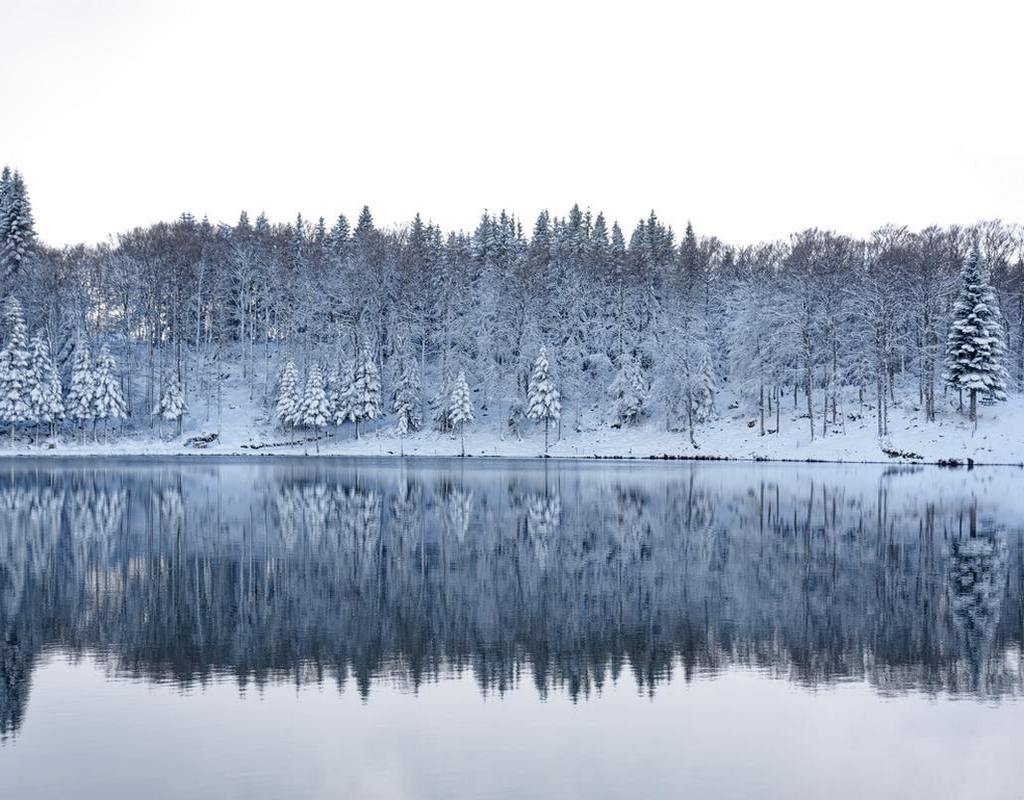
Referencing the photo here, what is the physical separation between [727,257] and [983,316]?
40.5 metres

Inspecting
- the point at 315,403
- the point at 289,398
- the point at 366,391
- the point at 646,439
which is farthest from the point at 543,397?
the point at 289,398

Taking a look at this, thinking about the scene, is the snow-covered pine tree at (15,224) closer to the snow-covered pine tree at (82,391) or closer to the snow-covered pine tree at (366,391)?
the snow-covered pine tree at (82,391)

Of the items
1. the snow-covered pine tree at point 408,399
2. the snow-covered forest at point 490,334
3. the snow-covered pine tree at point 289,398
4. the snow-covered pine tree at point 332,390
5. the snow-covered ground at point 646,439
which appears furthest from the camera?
the snow-covered pine tree at point 332,390

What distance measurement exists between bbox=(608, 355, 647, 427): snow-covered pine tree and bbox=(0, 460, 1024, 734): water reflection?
147 feet

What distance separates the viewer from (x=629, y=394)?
→ 91.6 m

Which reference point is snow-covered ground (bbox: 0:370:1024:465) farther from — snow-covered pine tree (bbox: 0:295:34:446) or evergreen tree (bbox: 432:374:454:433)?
snow-covered pine tree (bbox: 0:295:34:446)

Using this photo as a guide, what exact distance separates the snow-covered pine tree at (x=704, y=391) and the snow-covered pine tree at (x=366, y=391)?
29.7 metres

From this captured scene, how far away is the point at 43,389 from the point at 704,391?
197 feet

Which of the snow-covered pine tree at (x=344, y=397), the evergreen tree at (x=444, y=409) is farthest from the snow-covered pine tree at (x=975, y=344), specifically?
the snow-covered pine tree at (x=344, y=397)

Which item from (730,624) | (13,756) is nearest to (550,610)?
(730,624)

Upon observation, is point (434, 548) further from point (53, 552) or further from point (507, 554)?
point (53, 552)

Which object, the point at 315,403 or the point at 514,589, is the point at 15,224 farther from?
the point at 514,589

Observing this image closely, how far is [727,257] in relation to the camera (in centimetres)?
11450

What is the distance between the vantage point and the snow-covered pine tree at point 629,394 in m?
91.4
